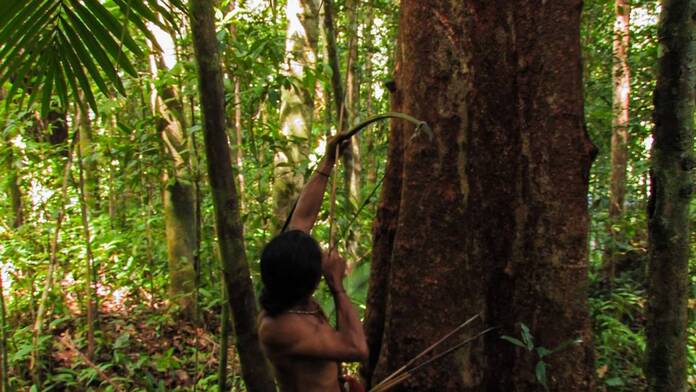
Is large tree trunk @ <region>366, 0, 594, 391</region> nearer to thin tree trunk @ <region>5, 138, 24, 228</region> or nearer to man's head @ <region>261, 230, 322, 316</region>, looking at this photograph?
man's head @ <region>261, 230, 322, 316</region>

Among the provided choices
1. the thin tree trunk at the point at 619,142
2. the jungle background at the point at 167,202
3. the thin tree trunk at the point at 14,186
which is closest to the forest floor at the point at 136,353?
the jungle background at the point at 167,202

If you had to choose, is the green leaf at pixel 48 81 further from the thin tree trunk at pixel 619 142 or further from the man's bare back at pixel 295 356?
the thin tree trunk at pixel 619 142

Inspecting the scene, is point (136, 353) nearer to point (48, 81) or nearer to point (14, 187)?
point (14, 187)

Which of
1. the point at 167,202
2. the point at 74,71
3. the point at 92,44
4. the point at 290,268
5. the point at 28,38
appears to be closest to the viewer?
the point at 290,268

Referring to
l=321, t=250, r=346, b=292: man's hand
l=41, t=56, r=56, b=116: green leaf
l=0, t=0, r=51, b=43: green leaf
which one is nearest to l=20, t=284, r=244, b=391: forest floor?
l=41, t=56, r=56, b=116: green leaf

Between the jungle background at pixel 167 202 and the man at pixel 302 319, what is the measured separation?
3.08 ft

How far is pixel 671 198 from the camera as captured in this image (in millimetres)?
2936

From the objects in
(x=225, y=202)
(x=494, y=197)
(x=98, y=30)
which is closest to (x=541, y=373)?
(x=494, y=197)

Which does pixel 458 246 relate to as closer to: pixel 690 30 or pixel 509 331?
pixel 509 331

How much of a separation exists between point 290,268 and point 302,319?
0.79 ft

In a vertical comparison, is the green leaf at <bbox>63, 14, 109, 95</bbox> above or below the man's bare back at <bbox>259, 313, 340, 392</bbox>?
above

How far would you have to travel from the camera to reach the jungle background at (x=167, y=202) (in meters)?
3.21

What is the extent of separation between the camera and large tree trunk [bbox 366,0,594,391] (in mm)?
2131

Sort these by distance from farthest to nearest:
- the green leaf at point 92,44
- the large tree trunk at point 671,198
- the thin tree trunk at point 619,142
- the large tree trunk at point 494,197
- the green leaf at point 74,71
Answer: the thin tree trunk at point 619,142
the large tree trunk at point 671,198
the green leaf at point 74,71
the green leaf at point 92,44
the large tree trunk at point 494,197
